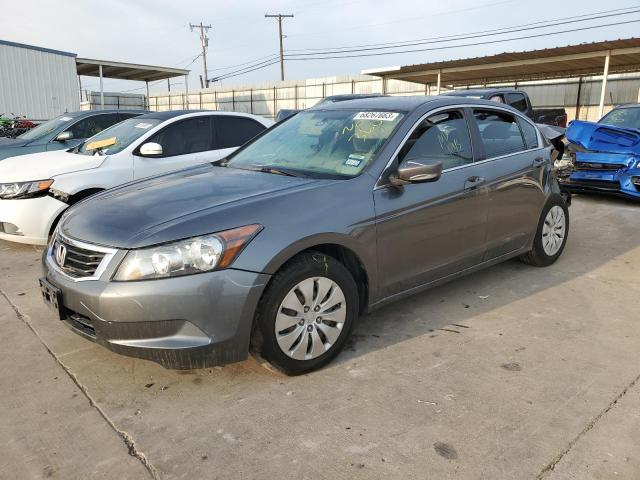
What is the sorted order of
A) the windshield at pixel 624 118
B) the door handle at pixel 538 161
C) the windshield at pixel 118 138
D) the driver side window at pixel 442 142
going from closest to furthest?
the driver side window at pixel 442 142
the door handle at pixel 538 161
the windshield at pixel 118 138
the windshield at pixel 624 118

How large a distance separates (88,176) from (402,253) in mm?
3681

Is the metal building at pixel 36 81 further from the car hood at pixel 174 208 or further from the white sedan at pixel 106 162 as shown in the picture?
the car hood at pixel 174 208

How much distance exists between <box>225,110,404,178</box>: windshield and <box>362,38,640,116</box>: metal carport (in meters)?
14.8

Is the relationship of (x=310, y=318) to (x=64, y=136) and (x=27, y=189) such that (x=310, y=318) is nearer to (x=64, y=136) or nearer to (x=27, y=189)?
(x=27, y=189)

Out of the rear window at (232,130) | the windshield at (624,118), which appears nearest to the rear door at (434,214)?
the rear window at (232,130)

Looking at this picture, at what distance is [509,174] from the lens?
13.6 feet

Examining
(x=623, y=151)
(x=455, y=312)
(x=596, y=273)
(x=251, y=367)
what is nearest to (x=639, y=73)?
(x=623, y=151)

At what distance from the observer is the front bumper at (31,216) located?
205 inches

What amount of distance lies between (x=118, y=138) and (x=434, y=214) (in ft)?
13.9

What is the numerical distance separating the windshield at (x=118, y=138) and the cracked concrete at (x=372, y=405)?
2513mm

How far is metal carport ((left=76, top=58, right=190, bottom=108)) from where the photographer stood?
81.1 feet

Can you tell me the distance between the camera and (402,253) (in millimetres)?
3324

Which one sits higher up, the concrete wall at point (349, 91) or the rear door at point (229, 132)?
the concrete wall at point (349, 91)

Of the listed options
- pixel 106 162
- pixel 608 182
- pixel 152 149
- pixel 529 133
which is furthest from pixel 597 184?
pixel 106 162
